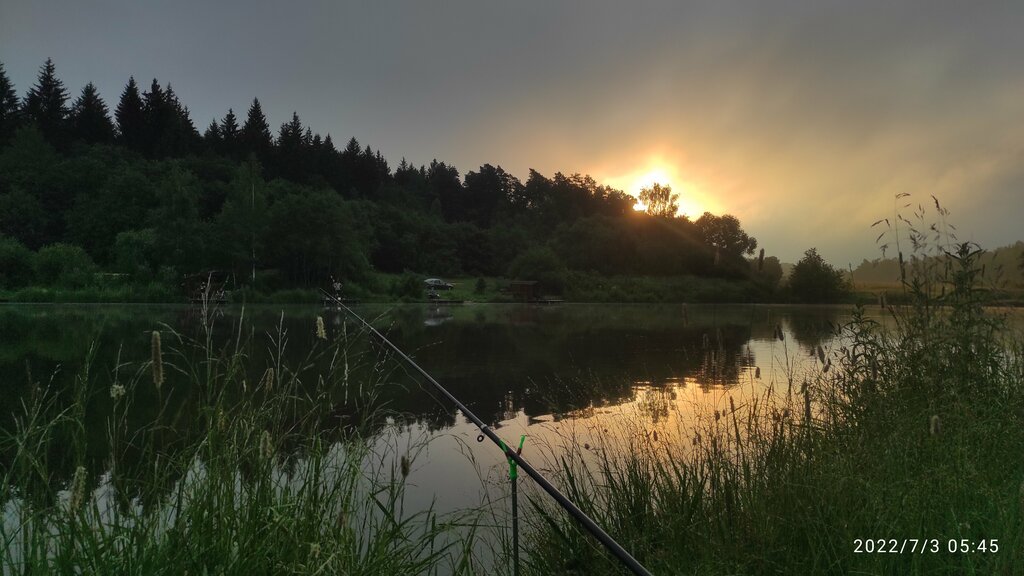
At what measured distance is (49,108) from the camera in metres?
82.4

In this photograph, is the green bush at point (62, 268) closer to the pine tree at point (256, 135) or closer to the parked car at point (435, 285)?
the parked car at point (435, 285)

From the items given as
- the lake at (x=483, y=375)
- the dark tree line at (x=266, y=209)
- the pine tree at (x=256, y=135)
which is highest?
the pine tree at (x=256, y=135)

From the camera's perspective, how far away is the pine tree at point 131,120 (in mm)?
83375

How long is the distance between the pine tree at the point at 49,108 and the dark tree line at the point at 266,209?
0.25 metres

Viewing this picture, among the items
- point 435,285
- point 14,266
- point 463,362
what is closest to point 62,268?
point 14,266

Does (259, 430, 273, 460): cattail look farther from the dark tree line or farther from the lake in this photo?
the dark tree line

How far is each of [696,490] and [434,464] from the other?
401 centimetres

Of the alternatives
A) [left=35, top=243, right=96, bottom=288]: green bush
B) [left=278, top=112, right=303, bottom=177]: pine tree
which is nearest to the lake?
[left=35, top=243, right=96, bottom=288]: green bush

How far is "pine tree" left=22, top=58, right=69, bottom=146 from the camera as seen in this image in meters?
79.0

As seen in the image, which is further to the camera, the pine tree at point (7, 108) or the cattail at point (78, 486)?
the pine tree at point (7, 108)

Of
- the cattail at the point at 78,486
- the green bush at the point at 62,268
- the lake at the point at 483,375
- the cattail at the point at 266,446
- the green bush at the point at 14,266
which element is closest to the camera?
the cattail at the point at 78,486

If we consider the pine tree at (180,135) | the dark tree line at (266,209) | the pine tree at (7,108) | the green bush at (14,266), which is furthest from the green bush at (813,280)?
the pine tree at (7,108)

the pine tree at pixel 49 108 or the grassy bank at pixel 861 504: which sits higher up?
the pine tree at pixel 49 108

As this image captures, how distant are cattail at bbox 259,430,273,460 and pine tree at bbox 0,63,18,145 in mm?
100119
